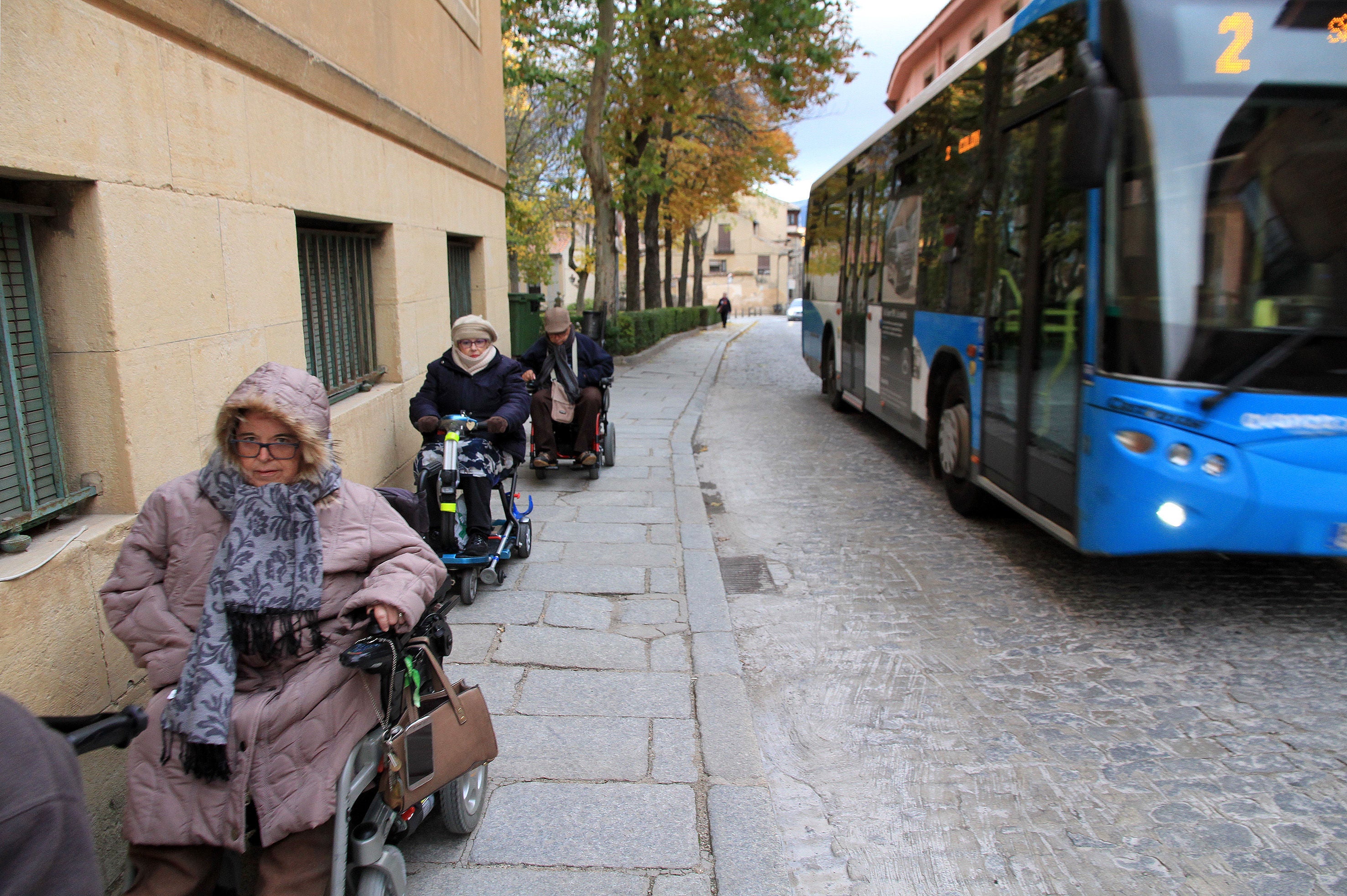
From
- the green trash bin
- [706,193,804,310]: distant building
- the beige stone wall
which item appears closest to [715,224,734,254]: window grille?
[706,193,804,310]: distant building

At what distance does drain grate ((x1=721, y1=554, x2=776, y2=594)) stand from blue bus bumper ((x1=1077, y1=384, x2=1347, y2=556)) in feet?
6.78

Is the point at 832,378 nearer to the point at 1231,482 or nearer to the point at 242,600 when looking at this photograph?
the point at 1231,482

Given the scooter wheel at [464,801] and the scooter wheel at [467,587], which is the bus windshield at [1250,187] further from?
the scooter wheel at [467,587]

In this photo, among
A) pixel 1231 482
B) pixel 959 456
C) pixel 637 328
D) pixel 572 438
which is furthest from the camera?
pixel 637 328

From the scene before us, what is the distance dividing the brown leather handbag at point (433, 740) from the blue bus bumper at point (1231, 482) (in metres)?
3.25

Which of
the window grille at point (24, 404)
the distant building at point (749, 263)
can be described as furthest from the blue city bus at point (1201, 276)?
the distant building at point (749, 263)

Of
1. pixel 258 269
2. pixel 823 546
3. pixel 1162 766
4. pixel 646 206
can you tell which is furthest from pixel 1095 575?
pixel 646 206

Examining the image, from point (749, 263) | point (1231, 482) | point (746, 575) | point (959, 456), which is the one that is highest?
point (749, 263)

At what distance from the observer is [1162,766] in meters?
3.50

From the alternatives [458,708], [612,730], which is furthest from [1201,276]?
[458,708]

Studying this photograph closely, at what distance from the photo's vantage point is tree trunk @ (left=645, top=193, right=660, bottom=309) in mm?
26344

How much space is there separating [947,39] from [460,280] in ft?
80.5

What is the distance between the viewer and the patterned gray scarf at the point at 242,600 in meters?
2.27

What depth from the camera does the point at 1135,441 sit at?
4430 mm
